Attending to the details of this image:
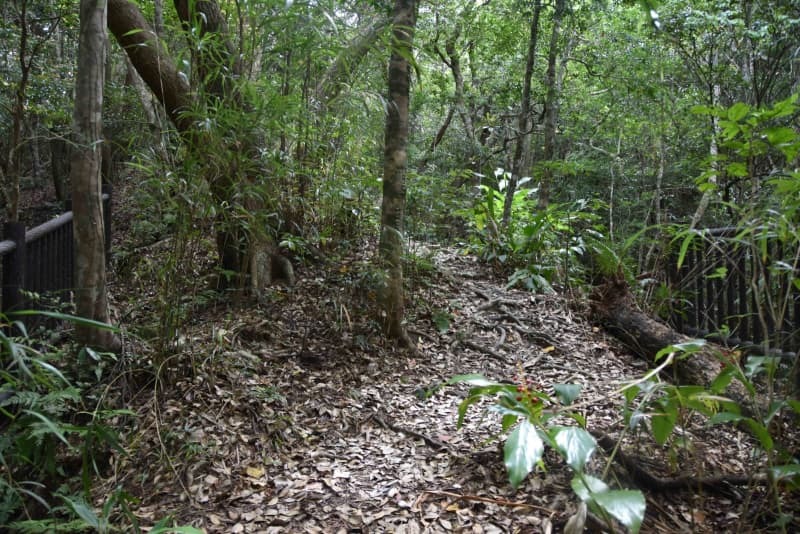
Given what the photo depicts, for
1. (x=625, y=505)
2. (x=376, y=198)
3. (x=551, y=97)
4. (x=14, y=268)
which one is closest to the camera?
(x=625, y=505)

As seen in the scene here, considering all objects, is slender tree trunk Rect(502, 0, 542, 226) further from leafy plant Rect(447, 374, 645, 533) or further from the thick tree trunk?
leafy plant Rect(447, 374, 645, 533)

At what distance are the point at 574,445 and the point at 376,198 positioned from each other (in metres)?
4.47

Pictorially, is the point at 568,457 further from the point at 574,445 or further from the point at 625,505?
the point at 625,505

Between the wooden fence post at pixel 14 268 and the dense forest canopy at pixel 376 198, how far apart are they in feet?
1.50

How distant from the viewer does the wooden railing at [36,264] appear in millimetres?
2988

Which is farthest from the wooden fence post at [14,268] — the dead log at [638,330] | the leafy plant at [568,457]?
the dead log at [638,330]

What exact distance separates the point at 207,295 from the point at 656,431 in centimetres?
300

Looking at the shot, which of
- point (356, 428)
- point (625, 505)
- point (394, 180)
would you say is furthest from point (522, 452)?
point (394, 180)

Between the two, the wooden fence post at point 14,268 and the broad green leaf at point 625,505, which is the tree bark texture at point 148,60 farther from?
the broad green leaf at point 625,505

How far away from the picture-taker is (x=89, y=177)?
9.41 ft

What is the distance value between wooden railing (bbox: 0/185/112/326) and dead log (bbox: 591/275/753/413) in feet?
11.2

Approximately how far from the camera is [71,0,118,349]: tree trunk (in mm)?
2803

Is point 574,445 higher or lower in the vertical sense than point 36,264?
higher

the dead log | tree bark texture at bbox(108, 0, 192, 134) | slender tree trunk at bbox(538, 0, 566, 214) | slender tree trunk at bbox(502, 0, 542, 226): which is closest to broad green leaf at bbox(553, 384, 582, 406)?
the dead log
